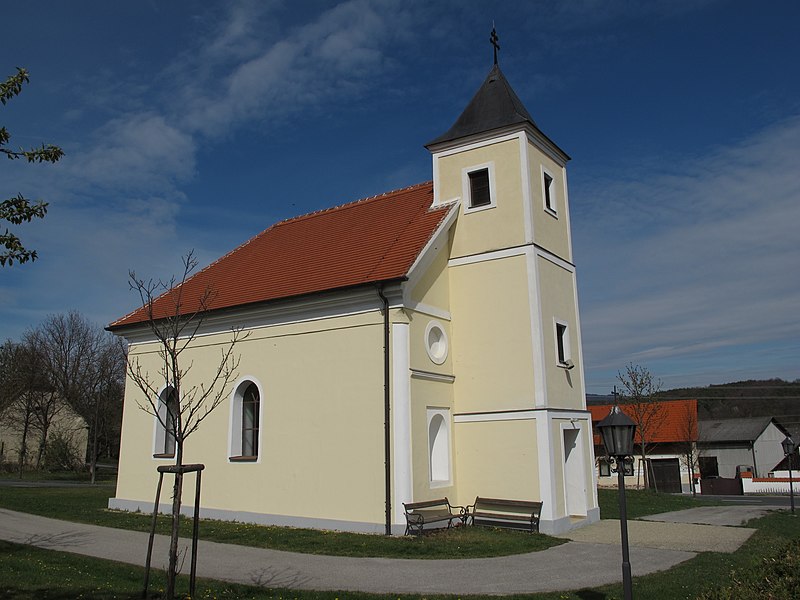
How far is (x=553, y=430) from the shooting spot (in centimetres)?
1526

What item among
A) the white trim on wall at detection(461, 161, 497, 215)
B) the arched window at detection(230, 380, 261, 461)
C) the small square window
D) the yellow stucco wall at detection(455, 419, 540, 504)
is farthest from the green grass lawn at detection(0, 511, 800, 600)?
the small square window

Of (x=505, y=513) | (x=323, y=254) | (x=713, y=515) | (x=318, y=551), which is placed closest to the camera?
(x=318, y=551)

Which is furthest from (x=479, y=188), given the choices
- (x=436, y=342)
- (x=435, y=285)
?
(x=436, y=342)

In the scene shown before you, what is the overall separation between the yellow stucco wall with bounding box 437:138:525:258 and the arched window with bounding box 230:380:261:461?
673cm

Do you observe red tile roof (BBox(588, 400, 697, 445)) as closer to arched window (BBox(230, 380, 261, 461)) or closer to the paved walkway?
the paved walkway

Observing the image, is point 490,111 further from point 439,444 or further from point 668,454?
point 668,454

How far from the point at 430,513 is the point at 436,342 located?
4152mm

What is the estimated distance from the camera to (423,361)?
1553cm

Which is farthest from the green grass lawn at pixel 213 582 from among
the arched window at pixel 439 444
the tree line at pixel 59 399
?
the tree line at pixel 59 399

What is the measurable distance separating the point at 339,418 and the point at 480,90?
10.2 metres

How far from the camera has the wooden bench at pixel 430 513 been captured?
45.7 ft

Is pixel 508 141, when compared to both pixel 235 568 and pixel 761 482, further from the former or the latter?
pixel 761 482

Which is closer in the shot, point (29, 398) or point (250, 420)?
point (250, 420)

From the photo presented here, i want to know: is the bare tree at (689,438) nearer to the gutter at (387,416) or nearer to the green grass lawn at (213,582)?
the gutter at (387,416)
